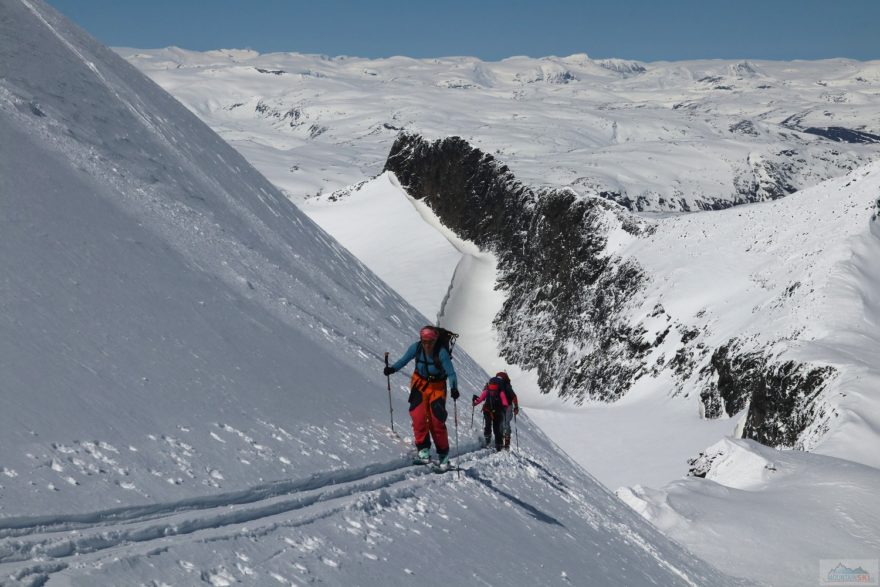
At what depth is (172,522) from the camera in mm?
6324

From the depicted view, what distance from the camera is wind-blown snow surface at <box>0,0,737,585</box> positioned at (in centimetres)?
621

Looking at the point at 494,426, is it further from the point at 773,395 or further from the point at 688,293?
the point at 688,293

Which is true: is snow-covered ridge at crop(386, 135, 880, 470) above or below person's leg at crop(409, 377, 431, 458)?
above

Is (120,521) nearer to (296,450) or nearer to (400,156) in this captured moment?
(296,450)

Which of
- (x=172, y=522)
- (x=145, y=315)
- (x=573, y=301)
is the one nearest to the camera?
(x=172, y=522)

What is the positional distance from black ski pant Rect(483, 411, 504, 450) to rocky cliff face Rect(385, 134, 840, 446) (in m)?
18.5

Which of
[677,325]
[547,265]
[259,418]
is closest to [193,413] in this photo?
[259,418]

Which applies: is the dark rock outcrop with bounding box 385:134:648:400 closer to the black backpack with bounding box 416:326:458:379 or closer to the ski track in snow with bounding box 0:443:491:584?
the black backpack with bounding box 416:326:458:379

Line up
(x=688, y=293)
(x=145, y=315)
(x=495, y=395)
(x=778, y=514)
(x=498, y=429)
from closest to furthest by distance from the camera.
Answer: (x=145, y=315), (x=498, y=429), (x=495, y=395), (x=778, y=514), (x=688, y=293)

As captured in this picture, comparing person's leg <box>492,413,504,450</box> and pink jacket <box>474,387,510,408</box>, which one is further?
pink jacket <box>474,387,510,408</box>

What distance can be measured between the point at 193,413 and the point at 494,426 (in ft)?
19.3

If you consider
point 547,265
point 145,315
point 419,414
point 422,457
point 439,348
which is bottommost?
point 422,457

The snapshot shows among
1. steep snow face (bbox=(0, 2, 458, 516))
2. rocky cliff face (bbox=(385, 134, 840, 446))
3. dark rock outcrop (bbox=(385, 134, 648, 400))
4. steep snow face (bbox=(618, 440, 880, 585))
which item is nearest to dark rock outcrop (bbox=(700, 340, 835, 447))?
rocky cliff face (bbox=(385, 134, 840, 446))

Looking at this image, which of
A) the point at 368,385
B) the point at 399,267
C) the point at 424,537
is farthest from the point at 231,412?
the point at 399,267
